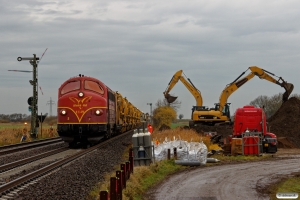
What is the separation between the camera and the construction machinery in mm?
26797

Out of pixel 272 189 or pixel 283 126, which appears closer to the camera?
→ pixel 272 189

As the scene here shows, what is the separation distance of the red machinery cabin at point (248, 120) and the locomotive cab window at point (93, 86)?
30.0 ft

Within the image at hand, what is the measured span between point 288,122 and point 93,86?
20.9 meters

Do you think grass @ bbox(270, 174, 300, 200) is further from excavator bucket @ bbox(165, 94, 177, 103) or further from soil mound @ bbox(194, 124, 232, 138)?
excavator bucket @ bbox(165, 94, 177, 103)

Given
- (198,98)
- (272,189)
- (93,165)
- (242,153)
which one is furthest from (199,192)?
(198,98)

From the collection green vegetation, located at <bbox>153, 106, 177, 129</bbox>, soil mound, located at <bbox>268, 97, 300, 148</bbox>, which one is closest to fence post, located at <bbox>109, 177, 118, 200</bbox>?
soil mound, located at <bbox>268, 97, 300, 148</bbox>

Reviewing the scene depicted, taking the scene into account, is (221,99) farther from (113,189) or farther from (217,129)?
(113,189)

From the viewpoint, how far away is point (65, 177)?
1496 centimetres

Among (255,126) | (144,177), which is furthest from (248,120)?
(144,177)

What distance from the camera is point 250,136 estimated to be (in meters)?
27.1

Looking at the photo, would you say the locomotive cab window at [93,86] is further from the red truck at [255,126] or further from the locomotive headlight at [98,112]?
the red truck at [255,126]

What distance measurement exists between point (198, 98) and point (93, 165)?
101 ft

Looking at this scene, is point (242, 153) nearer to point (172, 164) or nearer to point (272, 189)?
point (172, 164)

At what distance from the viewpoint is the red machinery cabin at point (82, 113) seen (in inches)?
1057
